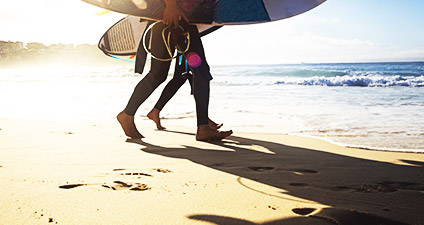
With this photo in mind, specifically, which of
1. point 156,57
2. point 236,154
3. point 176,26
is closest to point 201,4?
point 176,26

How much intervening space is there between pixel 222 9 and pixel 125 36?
51.3 inches

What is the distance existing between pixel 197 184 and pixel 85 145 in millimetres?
1374

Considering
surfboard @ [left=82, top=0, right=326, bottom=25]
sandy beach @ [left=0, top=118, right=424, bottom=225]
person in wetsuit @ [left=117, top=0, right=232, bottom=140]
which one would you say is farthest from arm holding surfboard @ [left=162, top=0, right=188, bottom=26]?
sandy beach @ [left=0, top=118, right=424, bottom=225]

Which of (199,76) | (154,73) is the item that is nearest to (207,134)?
(199,76)

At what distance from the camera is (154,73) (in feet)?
10.7

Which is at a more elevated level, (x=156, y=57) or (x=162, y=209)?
(x=156, y=57)

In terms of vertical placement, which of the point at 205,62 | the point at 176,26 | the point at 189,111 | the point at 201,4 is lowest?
the point at 189,111

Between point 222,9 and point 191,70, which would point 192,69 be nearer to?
point 191,70

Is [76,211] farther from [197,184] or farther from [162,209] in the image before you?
[197,184]

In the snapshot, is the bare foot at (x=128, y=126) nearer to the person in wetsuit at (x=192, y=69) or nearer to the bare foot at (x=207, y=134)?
the person in wetsuit at (x=192, y=69)

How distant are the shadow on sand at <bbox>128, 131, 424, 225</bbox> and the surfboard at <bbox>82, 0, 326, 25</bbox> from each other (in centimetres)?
112

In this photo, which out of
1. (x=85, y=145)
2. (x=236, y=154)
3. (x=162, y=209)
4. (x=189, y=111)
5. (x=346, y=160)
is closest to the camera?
(x=162, y=209)

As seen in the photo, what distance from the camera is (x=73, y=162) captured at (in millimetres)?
2193

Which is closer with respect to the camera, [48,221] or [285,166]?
[48,221]
